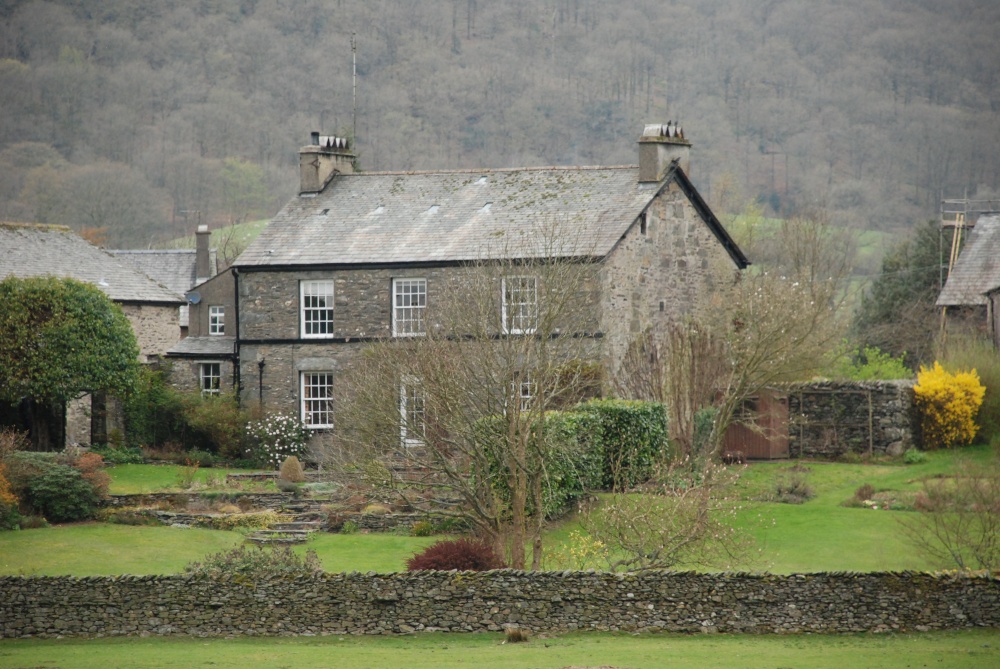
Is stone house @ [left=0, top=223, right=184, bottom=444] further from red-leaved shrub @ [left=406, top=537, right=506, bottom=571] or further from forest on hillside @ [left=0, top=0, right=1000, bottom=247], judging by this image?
forest on hillside @ [left=0, top=0, right=1000, bottom=247]

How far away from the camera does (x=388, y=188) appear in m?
43.2

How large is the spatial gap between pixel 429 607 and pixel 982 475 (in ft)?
42.0

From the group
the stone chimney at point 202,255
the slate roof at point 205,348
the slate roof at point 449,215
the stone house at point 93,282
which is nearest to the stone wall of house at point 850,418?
the slate roof at point 449,215

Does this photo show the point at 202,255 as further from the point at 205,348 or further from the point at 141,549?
the point at 141,549

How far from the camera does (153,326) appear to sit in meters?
47.4

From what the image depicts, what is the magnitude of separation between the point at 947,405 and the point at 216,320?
27883mm

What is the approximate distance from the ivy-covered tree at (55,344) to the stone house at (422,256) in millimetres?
4162

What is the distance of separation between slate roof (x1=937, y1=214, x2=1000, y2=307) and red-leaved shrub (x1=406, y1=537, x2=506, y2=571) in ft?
107

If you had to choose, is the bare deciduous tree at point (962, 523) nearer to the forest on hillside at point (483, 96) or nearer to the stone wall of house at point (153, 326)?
the stone wall of house at point (153, 326)

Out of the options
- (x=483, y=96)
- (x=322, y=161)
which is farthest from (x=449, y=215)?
(x=483, y=96)

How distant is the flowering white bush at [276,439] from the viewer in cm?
3978

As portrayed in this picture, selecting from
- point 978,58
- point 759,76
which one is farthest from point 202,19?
point 978,58

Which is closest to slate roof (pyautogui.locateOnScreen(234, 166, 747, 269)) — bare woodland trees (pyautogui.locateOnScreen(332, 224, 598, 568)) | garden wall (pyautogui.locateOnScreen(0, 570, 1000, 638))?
bare woodland trees (pyautogui.locateOnScreen(332, 224, 598, 568))

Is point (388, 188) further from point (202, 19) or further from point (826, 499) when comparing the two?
point (202, 19)
